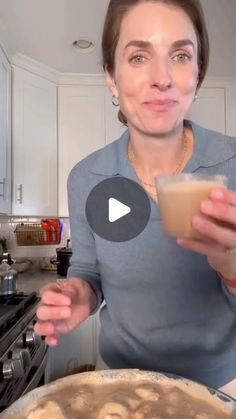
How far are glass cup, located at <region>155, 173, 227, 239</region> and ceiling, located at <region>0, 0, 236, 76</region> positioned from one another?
169 cm

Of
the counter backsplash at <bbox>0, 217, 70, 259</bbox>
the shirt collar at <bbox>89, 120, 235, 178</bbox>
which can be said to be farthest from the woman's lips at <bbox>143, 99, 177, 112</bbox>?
the counter backsplash at <bbox>0, 217, 70, 259</bbox>

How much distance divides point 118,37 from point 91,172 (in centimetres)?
32

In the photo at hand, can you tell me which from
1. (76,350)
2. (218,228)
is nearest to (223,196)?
(218,228)

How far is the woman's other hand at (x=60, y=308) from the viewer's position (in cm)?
63

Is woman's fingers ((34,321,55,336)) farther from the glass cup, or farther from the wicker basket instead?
the wicker basket

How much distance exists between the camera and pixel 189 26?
2.68 ft

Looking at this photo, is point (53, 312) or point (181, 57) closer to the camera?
point (53, 312)

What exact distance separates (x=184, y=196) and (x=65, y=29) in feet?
7.39

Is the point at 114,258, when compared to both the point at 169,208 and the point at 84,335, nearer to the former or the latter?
the point at 169,208

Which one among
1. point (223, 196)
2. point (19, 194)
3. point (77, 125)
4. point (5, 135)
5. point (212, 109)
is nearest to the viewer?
point (223, 196)

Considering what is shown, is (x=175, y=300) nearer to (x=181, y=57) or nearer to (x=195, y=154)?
(x=195, y=154)

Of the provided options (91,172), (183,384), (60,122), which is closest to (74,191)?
(91,172)

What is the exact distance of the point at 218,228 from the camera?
0.47 m

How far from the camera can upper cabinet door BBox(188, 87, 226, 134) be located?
10.7 ft
